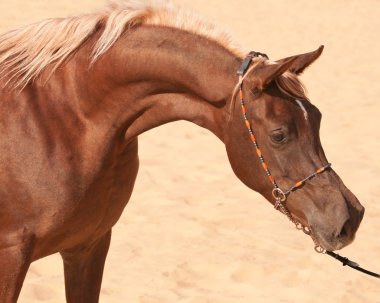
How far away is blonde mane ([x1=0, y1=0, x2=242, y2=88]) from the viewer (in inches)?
116

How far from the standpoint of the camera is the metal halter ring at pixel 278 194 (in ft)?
9.05

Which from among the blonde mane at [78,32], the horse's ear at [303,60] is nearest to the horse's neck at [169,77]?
the blonde mane at [78,32]

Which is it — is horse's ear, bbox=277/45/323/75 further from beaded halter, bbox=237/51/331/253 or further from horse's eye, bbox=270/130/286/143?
horse's eye, bbox=270/130/286/143

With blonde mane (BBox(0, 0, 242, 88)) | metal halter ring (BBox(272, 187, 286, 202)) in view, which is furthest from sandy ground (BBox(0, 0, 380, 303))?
metal halter ring (BBox(272, 187, 286, 202))

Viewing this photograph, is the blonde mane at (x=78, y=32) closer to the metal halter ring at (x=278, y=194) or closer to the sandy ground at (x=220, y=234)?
the sandy ground at (x=220, y=234)

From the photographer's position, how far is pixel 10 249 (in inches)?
115

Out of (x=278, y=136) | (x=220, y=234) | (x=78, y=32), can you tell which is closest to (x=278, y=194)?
(x=278, y=136)

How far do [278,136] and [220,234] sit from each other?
2787mm

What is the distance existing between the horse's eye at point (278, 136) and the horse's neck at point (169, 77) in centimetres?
21

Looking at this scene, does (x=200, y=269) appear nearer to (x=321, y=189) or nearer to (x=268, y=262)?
(x=268, y=262)

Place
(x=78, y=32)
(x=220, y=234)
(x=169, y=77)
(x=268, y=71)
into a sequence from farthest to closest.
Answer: (x=220, y=234) → (x=78, y=32) → (x=169, y=77) → (x=268, y=71)

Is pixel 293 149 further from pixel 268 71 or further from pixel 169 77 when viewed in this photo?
pixel 169 77

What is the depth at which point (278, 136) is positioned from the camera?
271 cm

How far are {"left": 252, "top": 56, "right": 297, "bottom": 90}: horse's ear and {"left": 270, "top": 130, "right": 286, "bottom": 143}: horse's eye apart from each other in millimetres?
158
